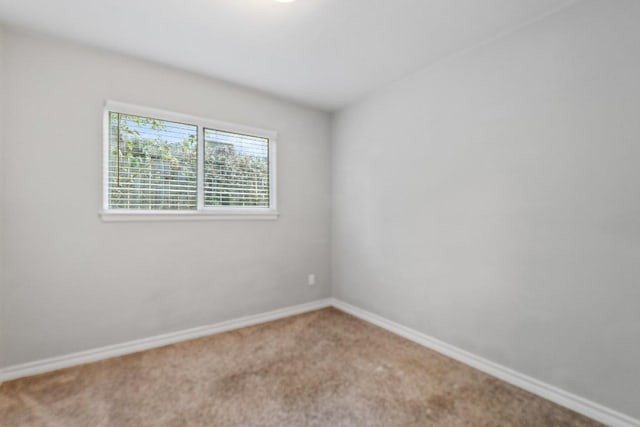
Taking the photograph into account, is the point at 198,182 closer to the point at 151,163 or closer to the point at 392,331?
the point at 151,163

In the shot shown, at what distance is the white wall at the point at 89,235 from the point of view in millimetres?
2148

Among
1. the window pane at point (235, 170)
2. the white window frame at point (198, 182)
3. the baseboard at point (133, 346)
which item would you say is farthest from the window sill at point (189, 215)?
the baseboard at point (133, 346)

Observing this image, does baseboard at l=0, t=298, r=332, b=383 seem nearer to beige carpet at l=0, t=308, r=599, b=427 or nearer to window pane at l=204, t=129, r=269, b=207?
beige carpet at l=0, t=308, r=599, b=427

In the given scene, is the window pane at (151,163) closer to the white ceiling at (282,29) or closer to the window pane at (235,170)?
the window pane at (235,170)

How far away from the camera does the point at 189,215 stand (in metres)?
2.82

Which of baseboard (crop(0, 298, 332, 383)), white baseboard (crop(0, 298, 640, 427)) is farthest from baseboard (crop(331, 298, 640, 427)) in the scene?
baseboard (crop(0, 298, 332, 383))

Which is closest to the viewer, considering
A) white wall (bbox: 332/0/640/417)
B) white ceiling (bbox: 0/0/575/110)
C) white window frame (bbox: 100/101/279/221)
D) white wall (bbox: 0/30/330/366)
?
white wall (bbox: 332/0/640/417)

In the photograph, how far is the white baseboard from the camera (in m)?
1.78

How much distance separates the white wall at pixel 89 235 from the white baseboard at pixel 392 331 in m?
0.06

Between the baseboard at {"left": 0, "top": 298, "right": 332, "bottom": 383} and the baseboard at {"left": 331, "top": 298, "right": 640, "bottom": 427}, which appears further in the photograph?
the baseboard at {"left": 0, "top": 298, "right": 332, "bottom": 383}

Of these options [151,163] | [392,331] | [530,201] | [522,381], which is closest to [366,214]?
[392,331]

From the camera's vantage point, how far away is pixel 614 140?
1.71 m

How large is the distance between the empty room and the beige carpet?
2 cm

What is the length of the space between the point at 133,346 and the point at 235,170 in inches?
72.4
